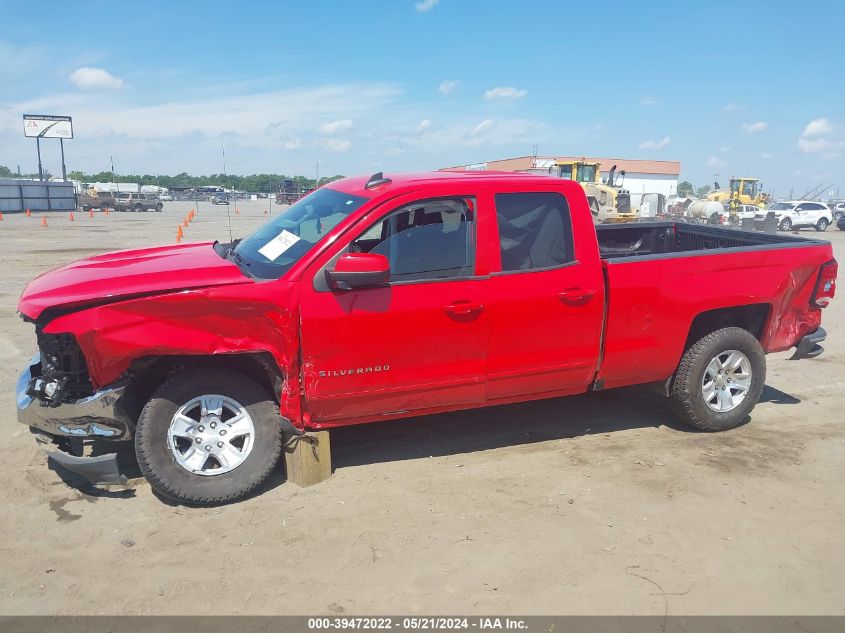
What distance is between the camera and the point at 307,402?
13.1 ft

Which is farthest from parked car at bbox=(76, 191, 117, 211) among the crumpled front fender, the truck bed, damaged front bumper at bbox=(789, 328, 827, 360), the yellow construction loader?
damaged front bumper at bbox=(789, 328, 827, 360)

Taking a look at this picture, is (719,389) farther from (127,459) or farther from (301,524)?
(127,459)

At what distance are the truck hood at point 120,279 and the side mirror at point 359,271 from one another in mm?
568

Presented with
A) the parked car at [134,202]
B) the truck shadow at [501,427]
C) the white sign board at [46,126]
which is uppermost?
the white sign board at [46,126]

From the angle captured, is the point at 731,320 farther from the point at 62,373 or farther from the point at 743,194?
the point at 743,194

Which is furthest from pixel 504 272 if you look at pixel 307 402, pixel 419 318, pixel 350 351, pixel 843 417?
pixel 843 417

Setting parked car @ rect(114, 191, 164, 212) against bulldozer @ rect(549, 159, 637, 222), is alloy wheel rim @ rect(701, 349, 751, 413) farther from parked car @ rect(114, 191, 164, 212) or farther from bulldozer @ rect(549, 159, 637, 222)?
parked car @ rect(114, 191, 164, 212)

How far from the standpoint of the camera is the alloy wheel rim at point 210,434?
12.6ft

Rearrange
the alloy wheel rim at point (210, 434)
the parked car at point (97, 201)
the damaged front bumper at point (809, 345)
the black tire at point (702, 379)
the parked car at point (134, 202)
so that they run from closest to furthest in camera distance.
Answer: the alloy wheel rim at point (210, 434) < the black tire at point (702, 379) < the damaged front bumper at point (809, 345) < the parked car at point (134, 202) < the parked car at point (97, 201)

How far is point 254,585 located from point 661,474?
2.81 meters

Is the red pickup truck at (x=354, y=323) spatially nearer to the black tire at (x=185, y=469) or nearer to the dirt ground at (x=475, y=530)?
the black tire at (x=185, y=469)

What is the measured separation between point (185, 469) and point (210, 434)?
0.25 m

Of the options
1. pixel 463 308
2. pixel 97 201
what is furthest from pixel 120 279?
pixel 97 201

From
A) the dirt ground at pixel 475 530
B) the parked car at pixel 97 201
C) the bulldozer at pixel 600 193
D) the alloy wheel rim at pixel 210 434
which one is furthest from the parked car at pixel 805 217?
the parked car at pixel 97 201
